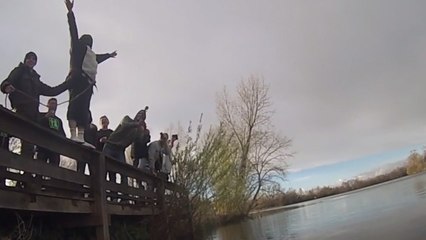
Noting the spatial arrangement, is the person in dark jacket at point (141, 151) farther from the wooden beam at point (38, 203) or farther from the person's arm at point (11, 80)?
the person's arm at point (11, 80)

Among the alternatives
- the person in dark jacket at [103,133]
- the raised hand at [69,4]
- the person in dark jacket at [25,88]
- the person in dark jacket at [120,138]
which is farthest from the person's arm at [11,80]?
the person in dark jacket at [103,133]

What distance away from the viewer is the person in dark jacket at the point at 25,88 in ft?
18.4

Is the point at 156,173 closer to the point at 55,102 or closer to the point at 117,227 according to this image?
the point at 117,227

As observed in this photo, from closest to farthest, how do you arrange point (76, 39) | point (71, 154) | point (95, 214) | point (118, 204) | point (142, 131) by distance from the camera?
point (71, 154) < point (95, 214) < point (76, 39) < point (118, 204) < point (142, 131)

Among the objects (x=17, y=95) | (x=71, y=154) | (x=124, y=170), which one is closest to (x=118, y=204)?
(x=124, y=170)

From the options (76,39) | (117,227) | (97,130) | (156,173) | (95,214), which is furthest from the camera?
(156,173)

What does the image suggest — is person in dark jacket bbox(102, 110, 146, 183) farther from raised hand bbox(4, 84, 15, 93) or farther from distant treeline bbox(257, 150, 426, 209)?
distant treeline bbox(257, 150, 426, 209)

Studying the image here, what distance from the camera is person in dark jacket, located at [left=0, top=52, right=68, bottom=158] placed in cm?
560

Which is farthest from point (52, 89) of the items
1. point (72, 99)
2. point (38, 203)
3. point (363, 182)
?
point (363, 182)

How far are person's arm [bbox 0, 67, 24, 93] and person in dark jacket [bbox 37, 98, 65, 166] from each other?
67 centimetres

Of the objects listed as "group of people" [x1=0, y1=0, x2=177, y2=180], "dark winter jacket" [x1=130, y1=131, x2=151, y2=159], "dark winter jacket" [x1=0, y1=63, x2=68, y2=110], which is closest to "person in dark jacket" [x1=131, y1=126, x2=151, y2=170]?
"dark winter jacket" [x1=130, y1=131, x2=151, y2=159]

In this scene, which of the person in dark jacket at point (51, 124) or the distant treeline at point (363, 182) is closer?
the person in dark jacket at point (51, 124)

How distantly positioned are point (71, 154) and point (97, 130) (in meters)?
2.99

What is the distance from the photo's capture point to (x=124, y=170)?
780 centimetres
